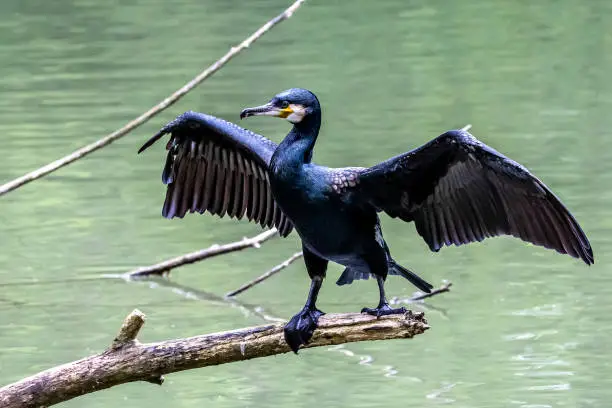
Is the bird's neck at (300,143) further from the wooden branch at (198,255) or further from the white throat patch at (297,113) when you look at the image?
the wooden branch at (198,255)

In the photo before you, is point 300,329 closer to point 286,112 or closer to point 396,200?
point 396,200

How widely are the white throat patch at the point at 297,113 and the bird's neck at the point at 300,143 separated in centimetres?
2

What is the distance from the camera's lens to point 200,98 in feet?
50.2

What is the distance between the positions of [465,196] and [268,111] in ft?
2.72

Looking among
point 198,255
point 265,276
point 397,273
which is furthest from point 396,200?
point 198,255

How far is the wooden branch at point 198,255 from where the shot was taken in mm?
9305

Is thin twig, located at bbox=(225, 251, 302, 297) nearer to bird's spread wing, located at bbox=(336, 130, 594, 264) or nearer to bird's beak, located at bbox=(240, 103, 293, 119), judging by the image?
bird's spread wing, located at bbox=(336, 130, 594, 264)

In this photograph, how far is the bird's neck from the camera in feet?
19.5

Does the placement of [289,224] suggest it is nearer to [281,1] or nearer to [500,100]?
[500,100]

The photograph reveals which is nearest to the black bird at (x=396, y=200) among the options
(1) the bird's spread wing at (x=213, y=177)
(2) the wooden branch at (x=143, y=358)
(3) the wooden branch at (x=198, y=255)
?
(2) the wooden branch at (x=143, y=358)

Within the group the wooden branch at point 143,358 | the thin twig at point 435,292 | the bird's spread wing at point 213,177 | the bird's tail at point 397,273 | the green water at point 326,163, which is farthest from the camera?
the thin twig at point 435,292

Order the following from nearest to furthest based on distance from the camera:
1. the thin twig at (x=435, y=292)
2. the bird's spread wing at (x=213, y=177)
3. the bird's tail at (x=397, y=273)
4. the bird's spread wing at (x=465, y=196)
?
1. the bird's spread wing at (x=465, y=196)
2. the bird's tail at (x=397, y=273)
3. the bird's spread wing at (x=213, y=177)
4. the thin twig at (x=435, y=292)

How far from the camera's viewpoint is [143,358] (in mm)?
5969

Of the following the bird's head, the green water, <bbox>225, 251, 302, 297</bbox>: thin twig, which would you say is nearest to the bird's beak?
the bird's head
